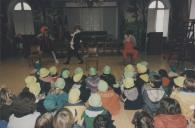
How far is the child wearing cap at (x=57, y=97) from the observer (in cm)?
556

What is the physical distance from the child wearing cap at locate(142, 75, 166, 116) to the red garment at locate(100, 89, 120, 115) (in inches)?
25.1

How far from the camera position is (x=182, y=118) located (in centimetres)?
491

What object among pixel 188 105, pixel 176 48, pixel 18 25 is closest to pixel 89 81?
pixel 188 105

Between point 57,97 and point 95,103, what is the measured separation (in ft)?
3.95

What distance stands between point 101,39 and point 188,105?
1093cm

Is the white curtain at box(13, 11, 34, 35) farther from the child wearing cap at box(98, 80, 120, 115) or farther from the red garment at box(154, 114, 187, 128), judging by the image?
the red garment at box(154, 114, 187, 128)

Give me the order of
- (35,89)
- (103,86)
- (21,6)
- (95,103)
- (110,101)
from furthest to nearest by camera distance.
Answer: (21,6) < (110,101) < (35,89) < (103,86) < (95,103)

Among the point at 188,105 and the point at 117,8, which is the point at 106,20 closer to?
the point at 117,8

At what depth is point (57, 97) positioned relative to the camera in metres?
6.19

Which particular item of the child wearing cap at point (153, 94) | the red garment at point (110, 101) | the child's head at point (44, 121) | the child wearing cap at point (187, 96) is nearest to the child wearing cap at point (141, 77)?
the child wearing cap at point (153, 94)

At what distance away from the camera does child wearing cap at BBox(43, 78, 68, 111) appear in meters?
5.56

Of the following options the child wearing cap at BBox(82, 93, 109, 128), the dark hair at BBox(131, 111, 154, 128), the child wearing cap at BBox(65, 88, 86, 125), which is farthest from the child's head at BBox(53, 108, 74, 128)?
the dark hair at BBox(131, 111, 154, 128)

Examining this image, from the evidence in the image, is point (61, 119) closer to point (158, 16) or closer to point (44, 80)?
point (44, 80)

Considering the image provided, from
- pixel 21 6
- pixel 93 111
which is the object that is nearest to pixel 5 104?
pixel 93 111
